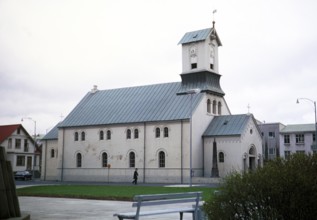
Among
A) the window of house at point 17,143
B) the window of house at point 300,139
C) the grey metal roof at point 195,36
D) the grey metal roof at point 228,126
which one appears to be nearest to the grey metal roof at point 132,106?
the grey metal roof at point 228,126

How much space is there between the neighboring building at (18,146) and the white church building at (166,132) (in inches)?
669

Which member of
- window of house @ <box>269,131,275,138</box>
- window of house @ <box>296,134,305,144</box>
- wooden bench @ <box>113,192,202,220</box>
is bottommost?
wooden bench @ <box>113,192,202,220</box>

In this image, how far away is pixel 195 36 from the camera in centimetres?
5788

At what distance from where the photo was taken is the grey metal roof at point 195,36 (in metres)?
56.8

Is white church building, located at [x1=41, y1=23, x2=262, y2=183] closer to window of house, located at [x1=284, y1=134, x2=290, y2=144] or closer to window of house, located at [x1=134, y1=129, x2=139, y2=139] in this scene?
window of house, located at [x1=134, y1=129, x2=139, y2=139]

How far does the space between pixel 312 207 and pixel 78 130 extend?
55265mm

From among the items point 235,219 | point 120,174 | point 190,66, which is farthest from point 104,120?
point 235,219

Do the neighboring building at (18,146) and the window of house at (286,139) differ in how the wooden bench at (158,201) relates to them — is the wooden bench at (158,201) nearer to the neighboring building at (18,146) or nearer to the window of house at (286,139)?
the neighboring building at (18,146)

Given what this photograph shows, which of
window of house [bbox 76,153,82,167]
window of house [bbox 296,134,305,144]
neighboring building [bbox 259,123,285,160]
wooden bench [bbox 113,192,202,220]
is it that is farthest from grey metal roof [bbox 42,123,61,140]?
wooden bench [bbox 113,192,202,220]

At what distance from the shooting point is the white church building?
169ft

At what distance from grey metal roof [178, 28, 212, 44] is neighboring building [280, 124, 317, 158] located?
3748 cm

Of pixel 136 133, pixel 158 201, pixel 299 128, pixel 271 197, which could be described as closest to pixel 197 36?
pixel 136 133

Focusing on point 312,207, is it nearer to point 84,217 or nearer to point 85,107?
point 84,217

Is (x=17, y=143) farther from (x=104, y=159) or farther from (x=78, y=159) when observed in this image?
(x=104, y=159)
